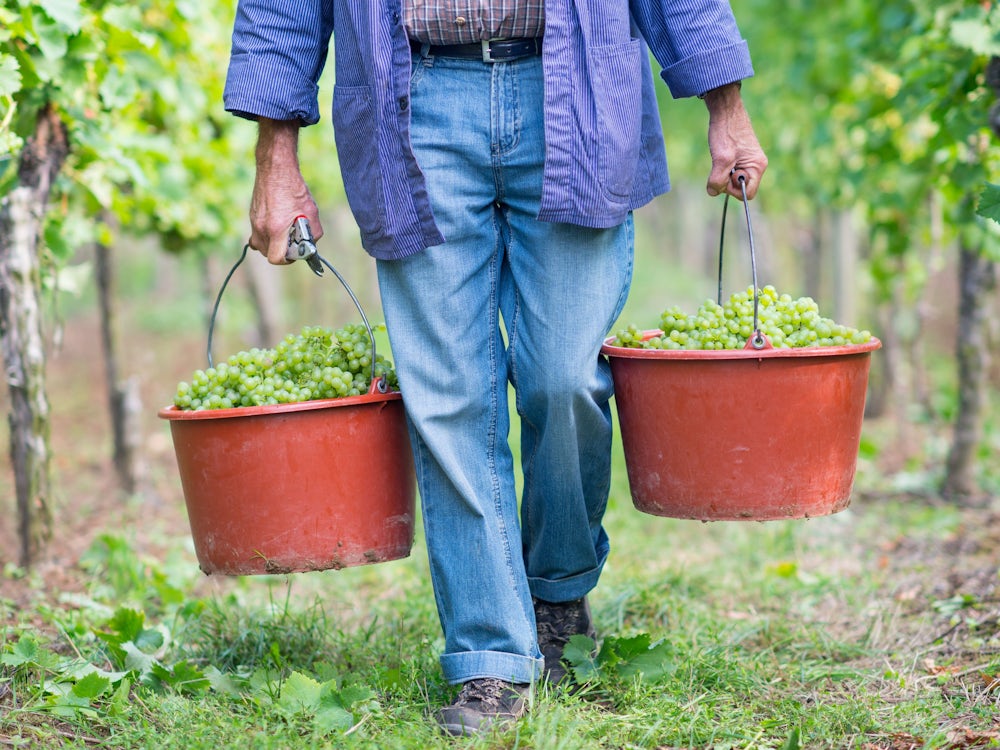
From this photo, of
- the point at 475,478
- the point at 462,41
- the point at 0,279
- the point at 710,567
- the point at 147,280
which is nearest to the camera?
the point at 462,41

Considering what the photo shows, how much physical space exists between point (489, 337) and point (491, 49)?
617mm

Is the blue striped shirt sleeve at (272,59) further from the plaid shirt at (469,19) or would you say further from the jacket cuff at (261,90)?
the plaid shirt at (469,19)

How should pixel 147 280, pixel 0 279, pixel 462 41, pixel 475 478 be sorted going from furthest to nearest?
pixel 147 280 → pixel 0 279 → pixel 475 478 → pixel 462 41

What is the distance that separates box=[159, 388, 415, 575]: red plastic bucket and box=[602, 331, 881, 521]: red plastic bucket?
0.60m

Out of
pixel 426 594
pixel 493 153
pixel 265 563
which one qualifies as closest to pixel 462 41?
pixel 493 153

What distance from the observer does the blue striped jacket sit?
2.15 metres

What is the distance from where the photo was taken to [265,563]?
2.31 metres

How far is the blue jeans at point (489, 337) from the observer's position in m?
2.23

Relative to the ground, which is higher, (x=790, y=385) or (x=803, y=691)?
(x=790, y=385)

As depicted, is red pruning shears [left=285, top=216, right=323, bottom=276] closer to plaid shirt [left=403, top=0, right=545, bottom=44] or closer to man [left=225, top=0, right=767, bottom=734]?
man [left=225, top=0, right=767, bottom=734]

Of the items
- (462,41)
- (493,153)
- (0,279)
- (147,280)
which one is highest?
(462,41)

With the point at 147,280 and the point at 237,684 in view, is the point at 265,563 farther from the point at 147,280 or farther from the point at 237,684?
the point at 147,280

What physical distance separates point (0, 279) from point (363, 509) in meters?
1.68

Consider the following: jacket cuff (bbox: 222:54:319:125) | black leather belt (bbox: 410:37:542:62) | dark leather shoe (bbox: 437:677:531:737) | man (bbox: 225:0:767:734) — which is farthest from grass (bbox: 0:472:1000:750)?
black leather belt (bbox: 410:37:542:62)
